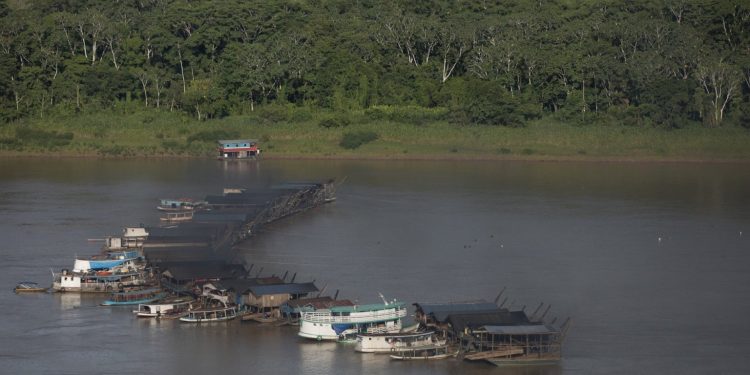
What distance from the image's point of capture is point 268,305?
108 ft

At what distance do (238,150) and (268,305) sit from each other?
32882 mm

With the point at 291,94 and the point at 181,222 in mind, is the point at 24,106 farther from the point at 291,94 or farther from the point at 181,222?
the point at 181,222

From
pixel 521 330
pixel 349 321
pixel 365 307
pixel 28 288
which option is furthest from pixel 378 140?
pixel 521 330

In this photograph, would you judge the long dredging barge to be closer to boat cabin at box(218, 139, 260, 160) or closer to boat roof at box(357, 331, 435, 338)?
boat roof at box(357, 331, 435, 338)

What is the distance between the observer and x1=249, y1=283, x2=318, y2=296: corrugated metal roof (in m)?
33.3

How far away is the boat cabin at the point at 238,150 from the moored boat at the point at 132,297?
99.2ft

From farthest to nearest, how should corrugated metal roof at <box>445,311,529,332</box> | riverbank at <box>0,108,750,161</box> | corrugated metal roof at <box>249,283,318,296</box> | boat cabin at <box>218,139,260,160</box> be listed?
1. riverbank at <box>0,108,750,161</box>
2. boat cabin at <box>218,139,260,160</box>
3. corrugated metal roof at <box>249,283,318,296</box>
4. corrugated metal roof at <box>445,311,529,332</box>

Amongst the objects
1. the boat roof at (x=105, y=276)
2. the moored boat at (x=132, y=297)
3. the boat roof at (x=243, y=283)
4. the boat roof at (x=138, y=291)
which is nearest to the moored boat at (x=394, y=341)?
the boat roof at (x=243, y=283)

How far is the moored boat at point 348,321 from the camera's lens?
31.2 meters

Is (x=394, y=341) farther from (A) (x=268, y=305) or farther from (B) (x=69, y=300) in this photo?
(B) (x=69, y=300)

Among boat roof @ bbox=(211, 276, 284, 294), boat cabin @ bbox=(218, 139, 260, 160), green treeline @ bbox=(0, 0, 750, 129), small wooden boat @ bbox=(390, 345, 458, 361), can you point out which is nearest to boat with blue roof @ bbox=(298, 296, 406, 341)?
small wooden boat @ bbox=(390, 345, 458, 361)

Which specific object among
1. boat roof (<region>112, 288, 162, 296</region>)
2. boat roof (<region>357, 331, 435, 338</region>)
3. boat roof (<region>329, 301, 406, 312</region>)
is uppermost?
boat roof (<region>329, 301, 406, 312</region>)

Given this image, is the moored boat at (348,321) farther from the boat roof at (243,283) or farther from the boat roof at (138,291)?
the boat roof at (138,291)

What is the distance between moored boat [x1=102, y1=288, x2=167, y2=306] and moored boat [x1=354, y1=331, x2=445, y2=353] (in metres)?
6.63
